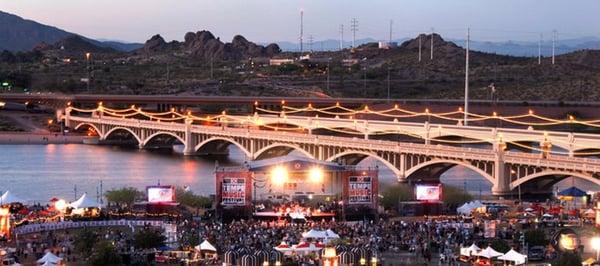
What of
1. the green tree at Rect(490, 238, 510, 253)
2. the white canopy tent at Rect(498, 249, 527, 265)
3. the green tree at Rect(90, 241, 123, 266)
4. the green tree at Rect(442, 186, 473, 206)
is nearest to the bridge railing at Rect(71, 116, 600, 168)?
the green tree at Rect(442, 186, 473, 206)

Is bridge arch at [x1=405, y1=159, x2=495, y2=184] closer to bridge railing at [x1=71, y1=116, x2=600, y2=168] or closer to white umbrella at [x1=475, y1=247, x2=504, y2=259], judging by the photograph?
bridge railing at [x1=71, y1=116, x2=600, y2=168]

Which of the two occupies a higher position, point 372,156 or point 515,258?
point 372,156

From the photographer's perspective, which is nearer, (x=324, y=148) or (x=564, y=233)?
(x=564, y=233)

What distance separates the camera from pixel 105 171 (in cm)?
7656

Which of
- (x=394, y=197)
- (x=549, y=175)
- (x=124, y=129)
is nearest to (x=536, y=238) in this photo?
(x=394, y=197)

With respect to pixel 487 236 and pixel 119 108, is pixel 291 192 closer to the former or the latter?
pixel 487 236

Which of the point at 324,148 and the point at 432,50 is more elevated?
the point at 432,50

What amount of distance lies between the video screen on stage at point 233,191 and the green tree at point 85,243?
360 inches

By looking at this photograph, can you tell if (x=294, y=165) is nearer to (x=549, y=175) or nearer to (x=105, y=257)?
(x=549, y=175)

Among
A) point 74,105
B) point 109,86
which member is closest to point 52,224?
point 74,105

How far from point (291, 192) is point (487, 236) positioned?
16690 mm

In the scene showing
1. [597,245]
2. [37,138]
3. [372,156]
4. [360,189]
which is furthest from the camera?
[37,138]

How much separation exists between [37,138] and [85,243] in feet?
242

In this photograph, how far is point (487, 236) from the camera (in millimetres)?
39281
